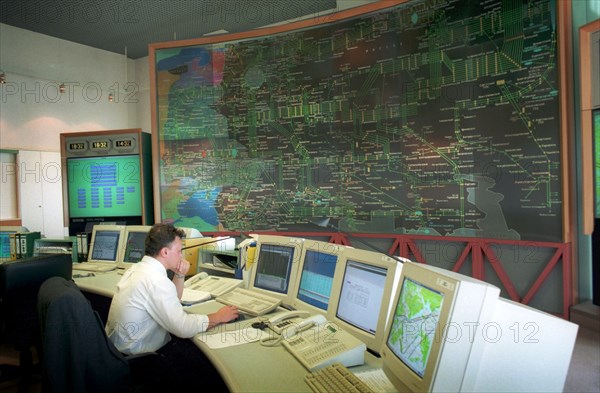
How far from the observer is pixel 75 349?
166 cm

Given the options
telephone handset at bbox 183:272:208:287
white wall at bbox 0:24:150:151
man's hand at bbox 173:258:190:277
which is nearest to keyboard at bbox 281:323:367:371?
man's hand at bbox 173:258:190:277

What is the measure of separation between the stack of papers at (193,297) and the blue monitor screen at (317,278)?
29.3 inches

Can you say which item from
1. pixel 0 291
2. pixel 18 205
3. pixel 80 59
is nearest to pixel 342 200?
pixel 0 291

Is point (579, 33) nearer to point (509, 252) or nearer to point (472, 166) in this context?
point (472, 166)

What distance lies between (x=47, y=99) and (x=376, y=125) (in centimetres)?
486

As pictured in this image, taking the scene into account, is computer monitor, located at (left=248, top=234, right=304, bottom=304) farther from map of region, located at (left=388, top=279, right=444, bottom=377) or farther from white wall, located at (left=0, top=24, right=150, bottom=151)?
white wall, located at (left=0, top=24, right=150, bottom=151)

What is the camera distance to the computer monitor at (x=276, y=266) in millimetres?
2258

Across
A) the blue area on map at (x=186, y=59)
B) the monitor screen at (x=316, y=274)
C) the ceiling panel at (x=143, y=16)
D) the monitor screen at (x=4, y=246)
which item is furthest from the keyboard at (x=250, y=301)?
the ceiling panel at (x=143, y=16)

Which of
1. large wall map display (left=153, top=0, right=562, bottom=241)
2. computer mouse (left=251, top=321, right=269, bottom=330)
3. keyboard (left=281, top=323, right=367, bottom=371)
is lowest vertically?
computer mouse (left=251, top=321, right=269, bottom=330)

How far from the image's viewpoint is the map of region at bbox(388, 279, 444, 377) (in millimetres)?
1196

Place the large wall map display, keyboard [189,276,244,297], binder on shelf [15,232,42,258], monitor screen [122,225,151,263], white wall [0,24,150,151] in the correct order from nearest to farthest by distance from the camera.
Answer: keyboard [189,276,244,297] < the large wall map display < monitor screen [122,225,151,263] < binder on shelf [15,232,42,258] < white wall [0,24,150,151]

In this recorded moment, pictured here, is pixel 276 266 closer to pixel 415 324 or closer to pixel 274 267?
pixel 274 267

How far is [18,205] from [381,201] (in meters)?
4.84

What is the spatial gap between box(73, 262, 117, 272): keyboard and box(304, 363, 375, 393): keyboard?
262 centimetres
